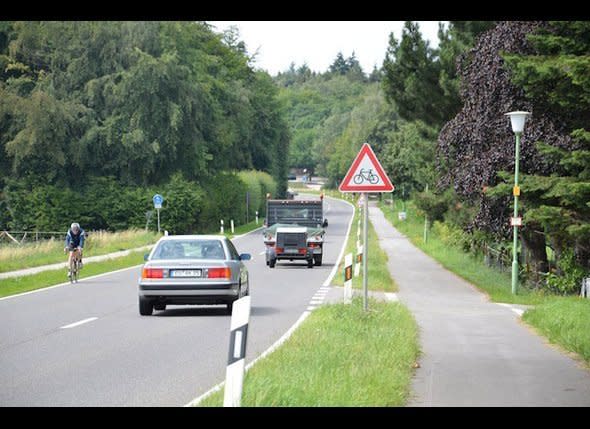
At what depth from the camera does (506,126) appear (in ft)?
99.9

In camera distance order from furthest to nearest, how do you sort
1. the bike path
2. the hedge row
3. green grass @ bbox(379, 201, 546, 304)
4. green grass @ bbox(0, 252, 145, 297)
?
the hedge row, green grass @ bbox(0, 252, 145, 297), green grass @ bbox(379, 201, 546, 304), the bike path

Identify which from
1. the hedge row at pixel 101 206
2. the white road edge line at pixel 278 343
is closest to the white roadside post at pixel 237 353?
the white road edge line at pixel 278 343

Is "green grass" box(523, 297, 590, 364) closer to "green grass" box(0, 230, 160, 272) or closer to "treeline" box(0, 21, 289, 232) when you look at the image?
"green grass" box(0, 230, 160, 272)

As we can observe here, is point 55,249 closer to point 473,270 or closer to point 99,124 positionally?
point 473,270

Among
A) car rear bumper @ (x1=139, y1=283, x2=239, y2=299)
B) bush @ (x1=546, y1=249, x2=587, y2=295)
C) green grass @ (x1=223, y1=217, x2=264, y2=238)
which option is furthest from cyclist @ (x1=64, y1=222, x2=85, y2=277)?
green grass @ (x1=223, y1=217, x2=264, y2=238)

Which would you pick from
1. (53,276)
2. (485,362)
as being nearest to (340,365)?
(485,362)

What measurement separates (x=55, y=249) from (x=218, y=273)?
29.2m

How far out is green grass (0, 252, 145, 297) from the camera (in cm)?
2942

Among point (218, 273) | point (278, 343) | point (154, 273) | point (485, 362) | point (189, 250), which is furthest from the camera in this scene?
point (189, 250)

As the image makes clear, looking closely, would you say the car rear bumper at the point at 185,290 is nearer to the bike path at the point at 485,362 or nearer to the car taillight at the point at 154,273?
the car taillight at the point at 154,273

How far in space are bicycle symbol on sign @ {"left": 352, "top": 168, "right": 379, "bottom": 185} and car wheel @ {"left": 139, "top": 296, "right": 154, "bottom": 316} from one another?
17.4ft

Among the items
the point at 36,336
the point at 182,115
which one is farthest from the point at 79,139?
the point at 36,336

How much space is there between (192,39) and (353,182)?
213 feet

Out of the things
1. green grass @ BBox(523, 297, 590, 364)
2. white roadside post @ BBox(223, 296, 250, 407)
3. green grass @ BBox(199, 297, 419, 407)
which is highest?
white roadside post @ BBox(223, 296, 250, 407)
